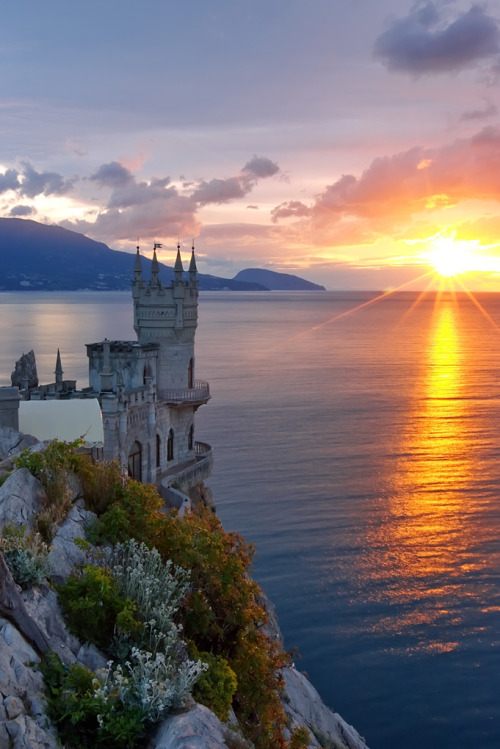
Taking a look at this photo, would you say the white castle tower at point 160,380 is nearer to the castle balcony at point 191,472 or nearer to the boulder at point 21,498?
the castle balcony at point 191,472

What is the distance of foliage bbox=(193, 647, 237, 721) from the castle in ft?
79.6

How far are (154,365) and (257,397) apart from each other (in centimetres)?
4782

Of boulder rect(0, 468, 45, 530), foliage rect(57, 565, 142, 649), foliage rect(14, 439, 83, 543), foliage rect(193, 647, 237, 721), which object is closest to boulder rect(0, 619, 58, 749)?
foliage rect(57, 565, 142, 649)

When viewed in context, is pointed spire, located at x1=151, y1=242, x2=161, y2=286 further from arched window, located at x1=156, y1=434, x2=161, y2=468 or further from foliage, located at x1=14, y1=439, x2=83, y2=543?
foliage, located at x1=14, y1=439, x2=83, y2=543

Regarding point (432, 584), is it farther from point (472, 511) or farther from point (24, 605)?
point (24, 605)

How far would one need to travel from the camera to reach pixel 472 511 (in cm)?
4647

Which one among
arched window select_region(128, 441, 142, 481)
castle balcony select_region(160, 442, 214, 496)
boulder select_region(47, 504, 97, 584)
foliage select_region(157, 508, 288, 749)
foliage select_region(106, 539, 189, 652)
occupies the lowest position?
castle balcony select_region(160, 442, 214, 496)

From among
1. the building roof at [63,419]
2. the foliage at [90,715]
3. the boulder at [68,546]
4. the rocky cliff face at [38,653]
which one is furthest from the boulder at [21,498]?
the building roof at [63,419]

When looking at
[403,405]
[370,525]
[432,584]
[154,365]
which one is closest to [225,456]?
[370,525]

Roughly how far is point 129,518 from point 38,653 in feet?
12.9

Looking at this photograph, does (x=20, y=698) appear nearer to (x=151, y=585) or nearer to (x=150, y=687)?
(x=150, y=687)

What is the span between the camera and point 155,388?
37.1 meters

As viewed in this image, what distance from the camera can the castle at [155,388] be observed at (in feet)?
113

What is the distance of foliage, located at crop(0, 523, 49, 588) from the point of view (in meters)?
8.98
